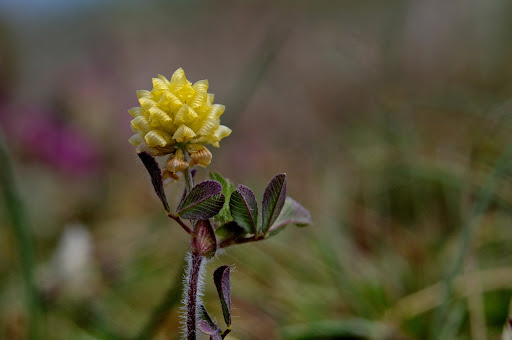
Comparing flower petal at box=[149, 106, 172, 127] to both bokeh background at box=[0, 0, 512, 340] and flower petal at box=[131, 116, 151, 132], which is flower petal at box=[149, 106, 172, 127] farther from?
bokeh background at box=[0, 0, 512, 340]

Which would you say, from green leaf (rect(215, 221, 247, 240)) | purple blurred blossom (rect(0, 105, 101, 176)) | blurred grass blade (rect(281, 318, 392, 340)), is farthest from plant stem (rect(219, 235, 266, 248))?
purple blurred blossom (rect(0, 105, 101, 176))

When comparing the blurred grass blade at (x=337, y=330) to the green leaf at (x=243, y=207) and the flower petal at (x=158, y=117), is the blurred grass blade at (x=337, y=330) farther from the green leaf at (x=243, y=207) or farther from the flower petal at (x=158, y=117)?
the flower petal at (x=158, y=117)

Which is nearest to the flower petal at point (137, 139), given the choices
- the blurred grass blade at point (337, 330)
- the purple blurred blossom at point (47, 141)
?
the blurred grass blade at point (337, 330)

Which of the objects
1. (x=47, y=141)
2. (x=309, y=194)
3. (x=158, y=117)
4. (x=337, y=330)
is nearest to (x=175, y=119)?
(x=158, y=117)

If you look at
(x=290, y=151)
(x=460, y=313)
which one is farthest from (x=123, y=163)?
(x=460, y=313)

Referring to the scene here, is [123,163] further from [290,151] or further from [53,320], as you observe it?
[53,320]

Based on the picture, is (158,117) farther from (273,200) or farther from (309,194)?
(309,194)
